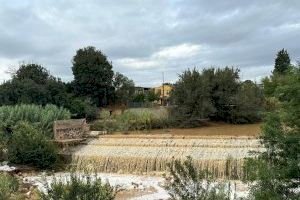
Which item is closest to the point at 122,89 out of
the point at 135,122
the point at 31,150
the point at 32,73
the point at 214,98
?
the point at 32,73

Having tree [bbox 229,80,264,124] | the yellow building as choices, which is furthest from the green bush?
tree [bbox 229,80,264,124]

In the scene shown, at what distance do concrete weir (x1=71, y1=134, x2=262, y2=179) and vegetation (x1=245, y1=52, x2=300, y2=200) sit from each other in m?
8.28

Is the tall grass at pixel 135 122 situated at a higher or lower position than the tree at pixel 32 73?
lower

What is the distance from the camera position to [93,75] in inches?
1774

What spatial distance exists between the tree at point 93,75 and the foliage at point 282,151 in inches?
1545

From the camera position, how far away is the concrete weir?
14.5m

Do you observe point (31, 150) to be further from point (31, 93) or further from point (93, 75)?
point (93, 75)

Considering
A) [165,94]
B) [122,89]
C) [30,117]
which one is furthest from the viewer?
[165,94]

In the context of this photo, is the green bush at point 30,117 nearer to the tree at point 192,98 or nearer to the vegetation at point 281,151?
the tree at point 192,98

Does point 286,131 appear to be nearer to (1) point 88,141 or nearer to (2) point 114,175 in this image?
(2) point 114,175

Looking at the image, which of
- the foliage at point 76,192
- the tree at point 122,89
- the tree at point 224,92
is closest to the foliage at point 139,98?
the tree at point 122,89

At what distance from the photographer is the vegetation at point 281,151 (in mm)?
5613

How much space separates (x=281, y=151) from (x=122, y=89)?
4407 cm

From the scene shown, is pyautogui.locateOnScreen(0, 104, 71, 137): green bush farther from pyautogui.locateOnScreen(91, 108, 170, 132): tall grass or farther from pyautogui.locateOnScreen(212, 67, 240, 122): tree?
pyautogui.locateOnScreen(212, 67, 240, 122): tree
